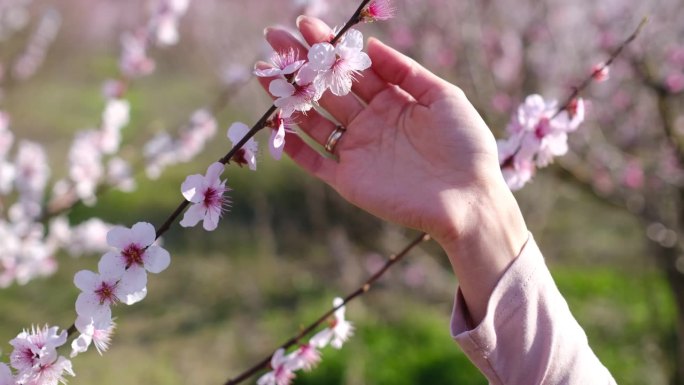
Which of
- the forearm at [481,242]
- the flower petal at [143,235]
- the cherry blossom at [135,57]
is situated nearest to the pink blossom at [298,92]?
the flower petal at [143,235]

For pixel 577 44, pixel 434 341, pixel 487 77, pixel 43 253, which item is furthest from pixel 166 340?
pixel 577 44

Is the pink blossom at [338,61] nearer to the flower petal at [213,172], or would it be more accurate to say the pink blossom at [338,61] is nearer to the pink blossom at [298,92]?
the pink blossom at [298,92]

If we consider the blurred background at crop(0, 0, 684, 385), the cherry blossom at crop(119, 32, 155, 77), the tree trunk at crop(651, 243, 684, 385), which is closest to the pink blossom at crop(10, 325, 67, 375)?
the blurred background at crop(0, 0, 684, 385)

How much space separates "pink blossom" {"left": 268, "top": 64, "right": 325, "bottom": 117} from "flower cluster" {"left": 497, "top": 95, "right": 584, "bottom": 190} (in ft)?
2.13

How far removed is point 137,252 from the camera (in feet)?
3.61

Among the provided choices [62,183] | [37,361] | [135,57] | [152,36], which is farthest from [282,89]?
[62,183]

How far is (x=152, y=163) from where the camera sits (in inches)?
129

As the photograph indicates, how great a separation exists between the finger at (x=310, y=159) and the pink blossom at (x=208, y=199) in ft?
1.41

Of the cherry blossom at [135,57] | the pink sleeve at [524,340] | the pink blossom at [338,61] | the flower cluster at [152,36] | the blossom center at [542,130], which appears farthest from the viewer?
the cherry blossom at [135,57]

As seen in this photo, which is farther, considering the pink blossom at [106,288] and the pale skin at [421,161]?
the pale skin at [421,161]

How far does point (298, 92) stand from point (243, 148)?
136 mm

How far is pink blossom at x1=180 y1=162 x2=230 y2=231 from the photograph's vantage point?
1.09 meters

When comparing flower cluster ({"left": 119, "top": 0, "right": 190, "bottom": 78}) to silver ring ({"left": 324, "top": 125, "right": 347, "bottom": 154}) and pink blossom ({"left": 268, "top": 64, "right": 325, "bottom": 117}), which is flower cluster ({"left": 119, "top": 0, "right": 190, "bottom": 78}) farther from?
pink blossom ({"left": 268, "top": 64, "right": 325, "bottom": 117})

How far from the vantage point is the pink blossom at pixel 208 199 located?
42.9 inches
